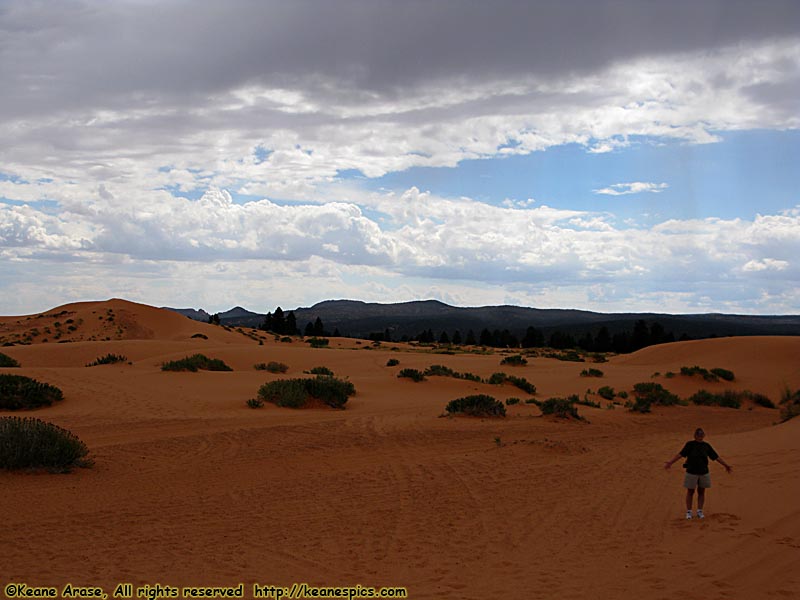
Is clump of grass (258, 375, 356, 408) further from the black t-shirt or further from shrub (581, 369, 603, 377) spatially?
shrub (581, 369, 603, 377)

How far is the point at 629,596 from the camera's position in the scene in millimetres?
6254

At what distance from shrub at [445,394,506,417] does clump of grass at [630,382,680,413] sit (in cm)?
601

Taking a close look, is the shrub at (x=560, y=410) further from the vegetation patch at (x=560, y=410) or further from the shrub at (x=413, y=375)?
the shrub at (x=413, y=375)

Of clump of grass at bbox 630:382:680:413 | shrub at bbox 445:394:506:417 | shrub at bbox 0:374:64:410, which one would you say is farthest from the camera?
clump of grass at bbox 630:382:680:413

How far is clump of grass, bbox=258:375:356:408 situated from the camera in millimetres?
19312

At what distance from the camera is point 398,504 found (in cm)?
970

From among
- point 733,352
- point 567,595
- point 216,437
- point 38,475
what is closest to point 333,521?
point 567,595

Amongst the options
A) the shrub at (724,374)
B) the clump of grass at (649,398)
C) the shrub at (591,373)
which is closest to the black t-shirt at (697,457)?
the clump of grass at (649,398)

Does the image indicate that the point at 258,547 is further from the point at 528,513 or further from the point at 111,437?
the point at 111,437

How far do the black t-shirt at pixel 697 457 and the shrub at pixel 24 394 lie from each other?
15.8 m

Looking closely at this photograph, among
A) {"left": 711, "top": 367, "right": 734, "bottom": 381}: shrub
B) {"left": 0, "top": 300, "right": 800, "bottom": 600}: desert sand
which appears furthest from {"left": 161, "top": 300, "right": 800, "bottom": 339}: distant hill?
{"left": 0, "top": 300, "right": 800, "bottom": 600}: desert sand

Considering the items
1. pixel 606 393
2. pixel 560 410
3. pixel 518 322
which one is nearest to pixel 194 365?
pixel 560 410

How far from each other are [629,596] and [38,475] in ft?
28.5

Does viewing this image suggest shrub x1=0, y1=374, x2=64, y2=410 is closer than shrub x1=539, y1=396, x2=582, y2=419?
Yes
